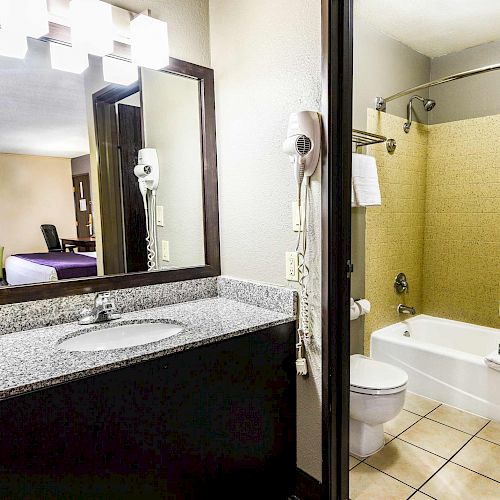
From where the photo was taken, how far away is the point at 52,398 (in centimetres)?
109

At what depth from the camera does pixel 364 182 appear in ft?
8.27

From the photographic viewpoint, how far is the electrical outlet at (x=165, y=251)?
193cm

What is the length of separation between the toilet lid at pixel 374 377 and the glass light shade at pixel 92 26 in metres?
1.88

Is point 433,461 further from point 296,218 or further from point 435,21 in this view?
point 435,21

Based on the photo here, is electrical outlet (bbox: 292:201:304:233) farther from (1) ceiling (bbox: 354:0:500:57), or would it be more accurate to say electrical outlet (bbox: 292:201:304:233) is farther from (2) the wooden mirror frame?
(1) ceiling (bbox: 354:0:500:57)

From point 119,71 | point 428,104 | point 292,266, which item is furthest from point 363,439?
point 428,104

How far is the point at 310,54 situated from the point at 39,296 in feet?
4.47

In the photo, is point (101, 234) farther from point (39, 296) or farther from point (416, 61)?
point (416, 61)

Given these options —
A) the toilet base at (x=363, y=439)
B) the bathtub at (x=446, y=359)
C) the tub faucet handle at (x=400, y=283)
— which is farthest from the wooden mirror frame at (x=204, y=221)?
the tub faucet handle at (x=400, y=283)

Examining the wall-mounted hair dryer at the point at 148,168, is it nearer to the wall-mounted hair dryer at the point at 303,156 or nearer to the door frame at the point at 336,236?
the wall-mounted hair dryer at the point at 303,156

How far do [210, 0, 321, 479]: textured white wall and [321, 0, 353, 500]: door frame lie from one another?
5 centimetres

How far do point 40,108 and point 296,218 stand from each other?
107 cm

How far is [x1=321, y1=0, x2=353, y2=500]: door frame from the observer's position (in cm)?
148

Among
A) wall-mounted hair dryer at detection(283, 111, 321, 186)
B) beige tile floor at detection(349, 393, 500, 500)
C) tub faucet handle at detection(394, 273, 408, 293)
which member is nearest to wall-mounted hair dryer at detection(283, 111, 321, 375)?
wall-mounted hair dryer at detection(283, 111, 321, 186)
